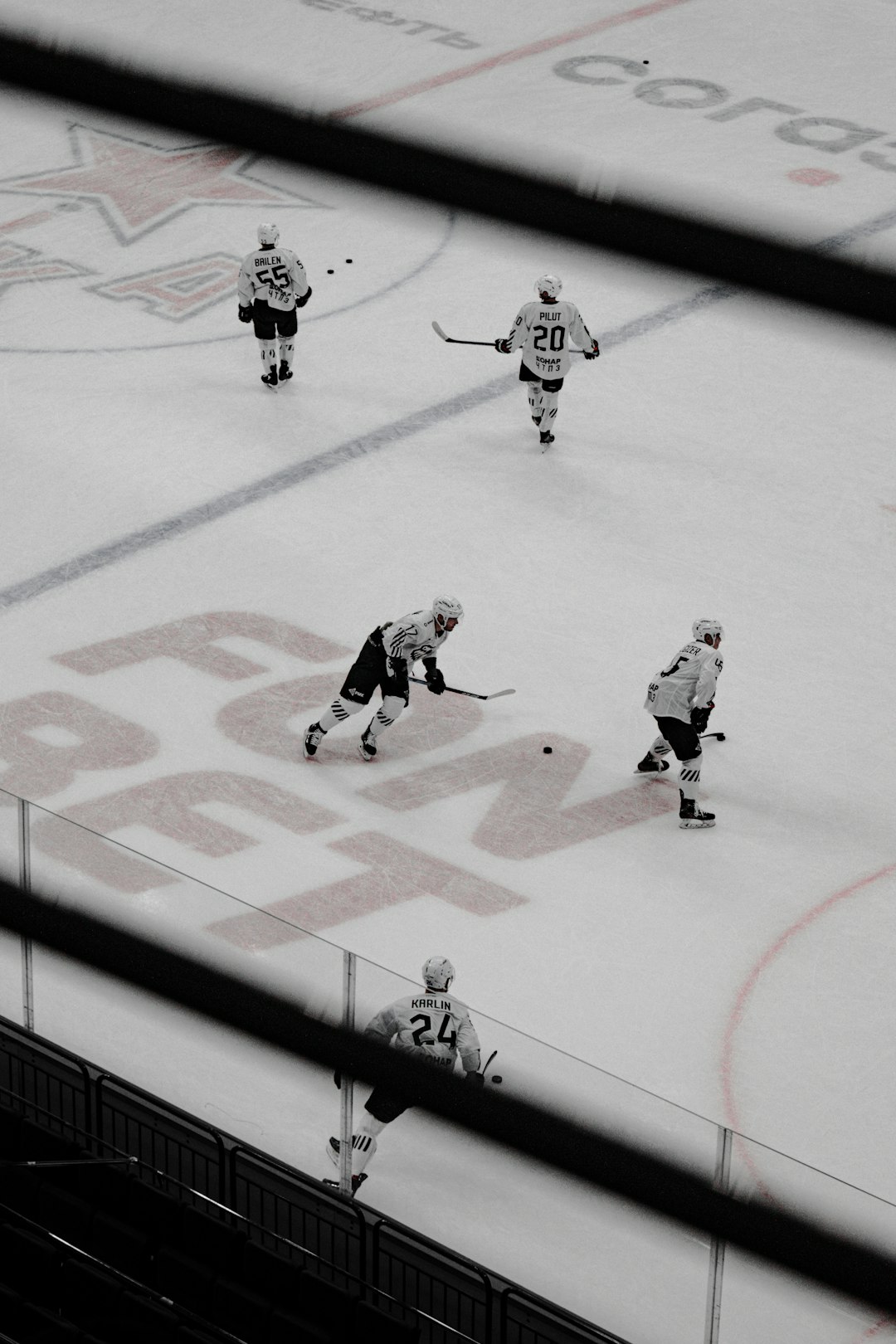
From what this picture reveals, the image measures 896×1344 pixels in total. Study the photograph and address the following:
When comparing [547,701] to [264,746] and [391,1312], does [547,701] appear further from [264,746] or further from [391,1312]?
[391,1312]

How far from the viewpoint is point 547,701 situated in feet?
32.0

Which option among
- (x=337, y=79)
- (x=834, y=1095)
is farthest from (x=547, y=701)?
(x=337, y=79)

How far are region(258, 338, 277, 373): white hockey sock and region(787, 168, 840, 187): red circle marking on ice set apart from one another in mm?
5136

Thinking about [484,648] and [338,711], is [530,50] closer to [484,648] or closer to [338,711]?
[484,648]

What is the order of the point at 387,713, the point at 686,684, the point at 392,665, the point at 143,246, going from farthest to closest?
the point at 143,246, the point at 387,713, the point at 392,665, the point at 686,684

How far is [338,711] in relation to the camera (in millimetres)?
9055

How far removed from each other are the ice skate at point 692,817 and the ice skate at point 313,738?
5.09 ft

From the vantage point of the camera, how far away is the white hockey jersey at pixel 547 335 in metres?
12.0

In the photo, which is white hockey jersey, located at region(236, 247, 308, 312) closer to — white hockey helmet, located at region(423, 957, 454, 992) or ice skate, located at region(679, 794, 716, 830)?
ice skate, located at region(679, 794, 716, 830)

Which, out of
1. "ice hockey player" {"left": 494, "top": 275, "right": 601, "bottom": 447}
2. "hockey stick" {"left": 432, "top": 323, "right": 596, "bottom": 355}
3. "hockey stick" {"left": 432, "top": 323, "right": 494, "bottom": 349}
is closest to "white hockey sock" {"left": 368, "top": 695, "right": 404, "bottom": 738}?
"ice hockey player" {"left": 494, "top": 275, "right": 601, "bottom": 447}

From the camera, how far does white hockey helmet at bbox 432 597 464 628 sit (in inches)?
347

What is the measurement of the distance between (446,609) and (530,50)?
36.9ft

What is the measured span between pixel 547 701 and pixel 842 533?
99.9 inches

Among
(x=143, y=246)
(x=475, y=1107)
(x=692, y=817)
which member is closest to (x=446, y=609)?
(x=692, y=817)
